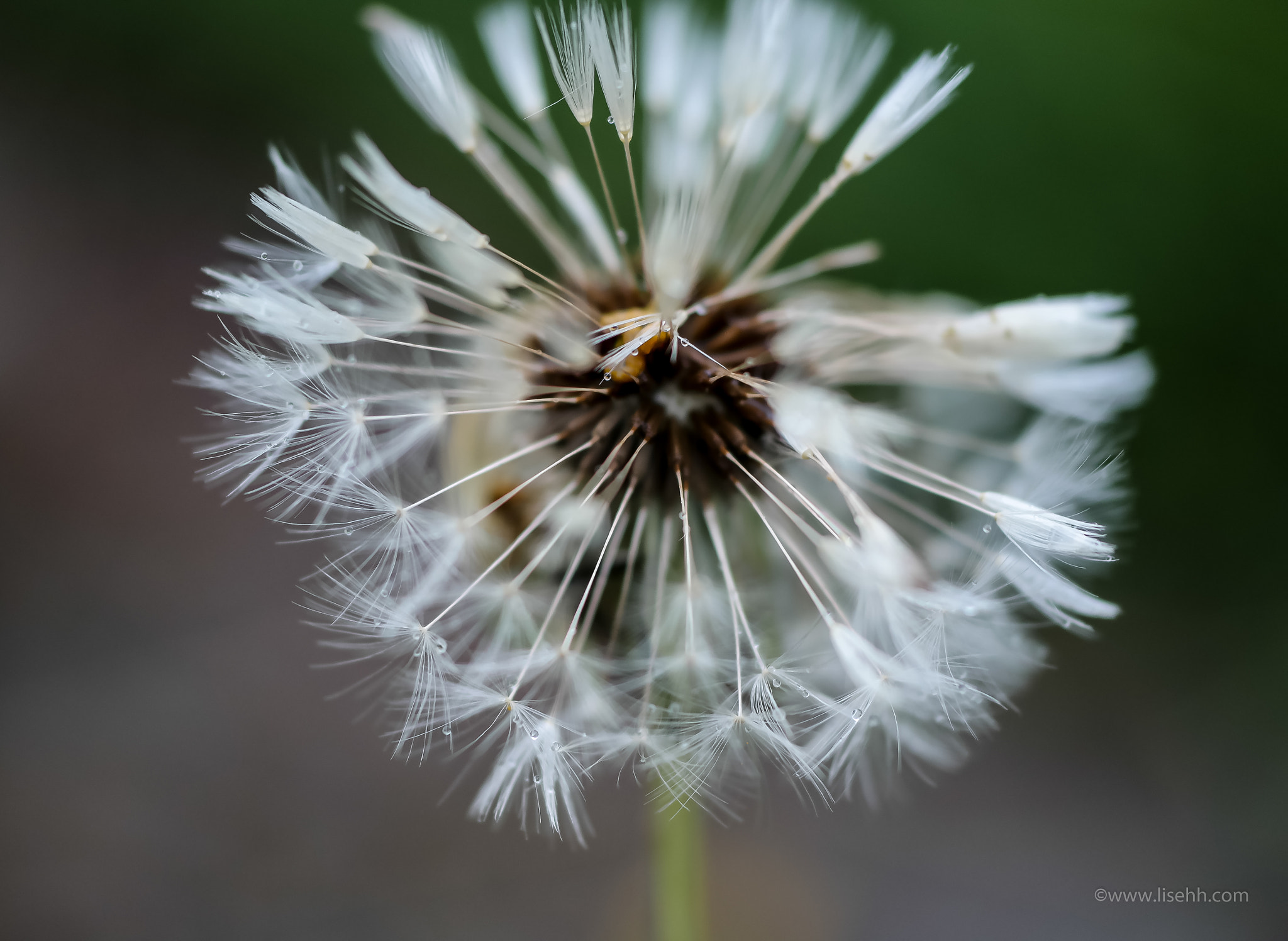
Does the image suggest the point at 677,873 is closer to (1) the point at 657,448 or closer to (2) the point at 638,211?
(1) the point at 657,448

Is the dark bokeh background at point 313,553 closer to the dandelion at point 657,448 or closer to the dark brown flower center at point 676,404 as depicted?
the dandelion at point 657,448

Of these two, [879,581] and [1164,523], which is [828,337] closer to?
[879,581]

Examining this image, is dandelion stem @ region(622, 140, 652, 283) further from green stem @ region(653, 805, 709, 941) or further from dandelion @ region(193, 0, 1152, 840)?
green stem @ region(653, 805, 709, 941)

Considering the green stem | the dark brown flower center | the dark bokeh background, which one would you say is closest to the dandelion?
the dark brown flower center

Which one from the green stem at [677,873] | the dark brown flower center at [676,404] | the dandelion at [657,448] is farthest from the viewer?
the green stem at [677,873]

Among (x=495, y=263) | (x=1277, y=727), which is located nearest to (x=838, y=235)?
(x=495, y=263)


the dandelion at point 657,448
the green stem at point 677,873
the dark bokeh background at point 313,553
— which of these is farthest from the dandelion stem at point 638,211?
the dark bokeh background at point 313,553

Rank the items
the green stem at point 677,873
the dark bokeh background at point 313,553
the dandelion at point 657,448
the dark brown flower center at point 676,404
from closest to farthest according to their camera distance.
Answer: the dandelion at point 657,448 → the dark brown flower center at point 676,404 → the green stem at point 677,873 → the dark bokeh background at point 313,553
